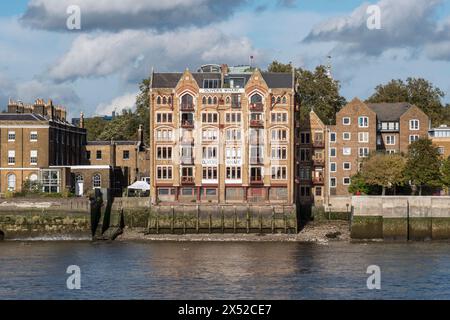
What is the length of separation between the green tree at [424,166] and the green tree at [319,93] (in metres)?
29.5

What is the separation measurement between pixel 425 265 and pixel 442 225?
2560 cm

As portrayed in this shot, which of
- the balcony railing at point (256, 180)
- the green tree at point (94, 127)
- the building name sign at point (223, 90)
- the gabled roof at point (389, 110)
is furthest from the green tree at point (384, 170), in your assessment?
the green tree at point (94, 127)

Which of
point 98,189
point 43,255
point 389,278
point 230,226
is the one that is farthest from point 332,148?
point 389,278

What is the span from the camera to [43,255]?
87250 millimetres

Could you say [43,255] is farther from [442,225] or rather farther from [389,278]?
[442,225]

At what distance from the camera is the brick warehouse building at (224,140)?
111 meters

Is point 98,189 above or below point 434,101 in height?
below

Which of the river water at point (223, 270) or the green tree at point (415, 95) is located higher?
the green tree at point (415, 95)

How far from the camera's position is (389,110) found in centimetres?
12812

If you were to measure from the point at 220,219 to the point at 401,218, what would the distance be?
18245 millimetres

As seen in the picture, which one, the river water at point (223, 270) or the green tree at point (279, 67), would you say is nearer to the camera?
the river water at point (223, 270)

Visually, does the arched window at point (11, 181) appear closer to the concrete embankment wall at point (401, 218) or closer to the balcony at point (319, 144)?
the balcony at point (319, 144)

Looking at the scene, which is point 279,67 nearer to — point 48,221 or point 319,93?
Answer: point 319,93

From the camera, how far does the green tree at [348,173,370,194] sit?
116 m
